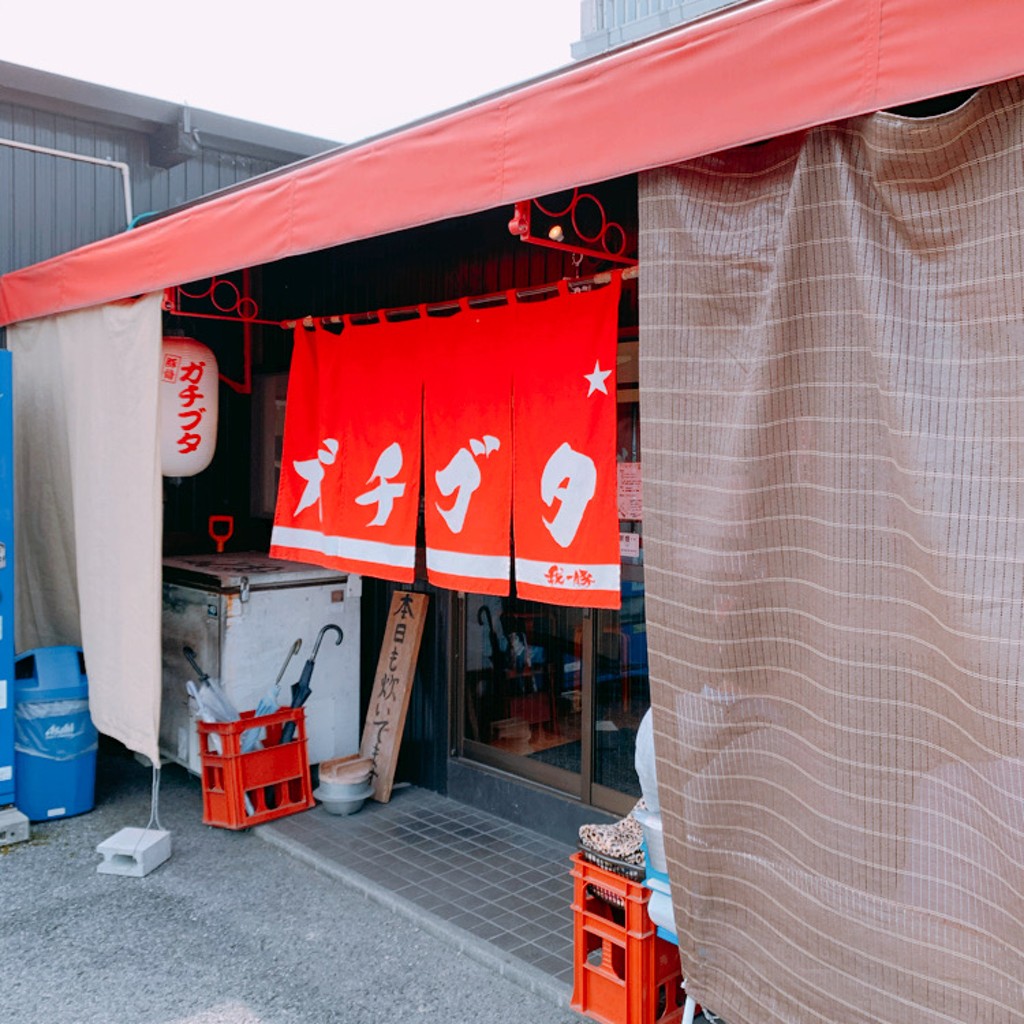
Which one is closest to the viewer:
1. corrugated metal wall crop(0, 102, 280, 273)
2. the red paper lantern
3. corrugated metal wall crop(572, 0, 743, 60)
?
the red paper lantern

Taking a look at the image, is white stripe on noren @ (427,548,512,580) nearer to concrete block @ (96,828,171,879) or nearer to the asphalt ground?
the asphalt ground

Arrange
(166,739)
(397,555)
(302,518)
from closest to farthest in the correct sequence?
1. (397,555)
2. (302,518)
3. (166,739)

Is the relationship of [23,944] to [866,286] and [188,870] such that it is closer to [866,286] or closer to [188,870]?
[188,870]

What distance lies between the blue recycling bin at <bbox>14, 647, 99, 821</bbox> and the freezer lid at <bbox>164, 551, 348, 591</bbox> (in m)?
1.04

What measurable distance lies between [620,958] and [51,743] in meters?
4.40

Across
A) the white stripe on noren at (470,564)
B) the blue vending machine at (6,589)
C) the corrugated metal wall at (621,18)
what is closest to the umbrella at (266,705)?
A: the blue vending machine at (6,589)

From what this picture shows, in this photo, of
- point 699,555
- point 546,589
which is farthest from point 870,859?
point 546,589

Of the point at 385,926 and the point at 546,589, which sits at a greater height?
the point at 546,589

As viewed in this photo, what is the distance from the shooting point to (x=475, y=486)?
547cm

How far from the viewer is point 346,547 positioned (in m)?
6.21

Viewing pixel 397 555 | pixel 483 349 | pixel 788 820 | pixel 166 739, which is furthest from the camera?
pixel 166 739

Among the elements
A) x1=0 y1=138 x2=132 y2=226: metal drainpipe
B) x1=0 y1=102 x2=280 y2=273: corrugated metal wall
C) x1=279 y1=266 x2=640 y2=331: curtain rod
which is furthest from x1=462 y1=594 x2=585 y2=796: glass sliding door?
x1=0 y1=102 x2=280 y2=273: corrugated metal wall

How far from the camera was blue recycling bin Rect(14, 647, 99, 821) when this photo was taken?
6637mm

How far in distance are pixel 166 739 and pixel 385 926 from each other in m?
2.89
